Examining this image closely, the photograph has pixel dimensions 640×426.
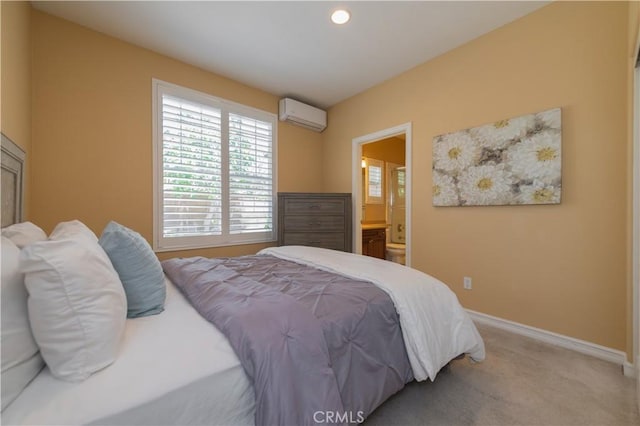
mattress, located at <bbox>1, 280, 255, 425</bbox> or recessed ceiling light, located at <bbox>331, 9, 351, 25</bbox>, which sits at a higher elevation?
recessed ceiling light, located at <bbox>331, 9, 351, 25</bbox>

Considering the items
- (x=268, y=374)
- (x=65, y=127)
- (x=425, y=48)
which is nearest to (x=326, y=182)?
(x=425, y=48)

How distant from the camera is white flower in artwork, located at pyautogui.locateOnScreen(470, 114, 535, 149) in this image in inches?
88.6

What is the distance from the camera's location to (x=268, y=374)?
0.87 m

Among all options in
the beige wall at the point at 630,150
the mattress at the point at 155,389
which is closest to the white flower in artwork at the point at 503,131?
the beige wall at the point at 630,150

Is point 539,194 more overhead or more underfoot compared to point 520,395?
more overhead

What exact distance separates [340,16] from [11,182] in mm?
2653

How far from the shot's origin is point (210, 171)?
3170 mm

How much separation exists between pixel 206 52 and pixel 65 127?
4.84 ft

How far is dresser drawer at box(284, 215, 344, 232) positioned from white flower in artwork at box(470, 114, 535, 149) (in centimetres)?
189

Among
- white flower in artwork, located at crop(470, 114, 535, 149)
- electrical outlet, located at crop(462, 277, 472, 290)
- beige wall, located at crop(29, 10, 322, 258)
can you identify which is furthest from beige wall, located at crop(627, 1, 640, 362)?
beige wall, located at crop(29, 10, 322, 258)

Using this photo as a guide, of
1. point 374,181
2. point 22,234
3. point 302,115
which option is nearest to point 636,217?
point 22,234

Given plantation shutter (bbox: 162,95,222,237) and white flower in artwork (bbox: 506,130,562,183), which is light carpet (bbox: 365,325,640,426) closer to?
white flower in artwork (bbox: 506,130,562,183)

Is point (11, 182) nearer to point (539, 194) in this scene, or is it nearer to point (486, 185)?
point (486, 185)

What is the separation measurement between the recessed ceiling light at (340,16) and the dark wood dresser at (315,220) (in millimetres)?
1937
